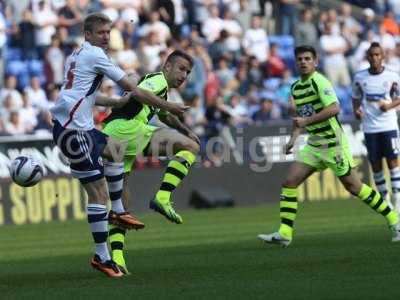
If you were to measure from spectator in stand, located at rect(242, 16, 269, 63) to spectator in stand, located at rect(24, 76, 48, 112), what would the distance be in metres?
6.18

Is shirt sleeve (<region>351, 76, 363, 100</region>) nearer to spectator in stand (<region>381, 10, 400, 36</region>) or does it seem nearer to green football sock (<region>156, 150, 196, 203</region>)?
green football sock (<region>156, 150, 196, 203</region>)

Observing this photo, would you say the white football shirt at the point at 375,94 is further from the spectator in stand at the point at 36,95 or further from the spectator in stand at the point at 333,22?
the spectator in stand at the point at 333,22

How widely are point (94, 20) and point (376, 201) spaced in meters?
4.77

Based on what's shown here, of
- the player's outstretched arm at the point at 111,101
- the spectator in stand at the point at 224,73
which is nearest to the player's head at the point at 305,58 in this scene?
the player's outstretched arm at the point at 111,101

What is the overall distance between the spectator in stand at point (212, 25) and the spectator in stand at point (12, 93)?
234 inches

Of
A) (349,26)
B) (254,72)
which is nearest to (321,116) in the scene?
(254,72)

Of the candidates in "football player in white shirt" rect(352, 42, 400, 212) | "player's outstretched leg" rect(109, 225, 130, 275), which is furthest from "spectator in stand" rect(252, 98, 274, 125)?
"player's outstretched leg" rect(109, 225, 130, 275)

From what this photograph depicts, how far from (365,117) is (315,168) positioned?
3751mm

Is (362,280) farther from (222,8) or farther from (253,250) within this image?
(222,8)

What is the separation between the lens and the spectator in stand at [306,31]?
28453 mm

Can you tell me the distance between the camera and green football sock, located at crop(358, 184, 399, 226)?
14211 millimetres

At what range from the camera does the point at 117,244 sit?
470 inches

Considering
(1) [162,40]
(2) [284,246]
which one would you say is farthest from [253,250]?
(1) [162,40]

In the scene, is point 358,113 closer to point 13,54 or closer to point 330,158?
point 330,158
